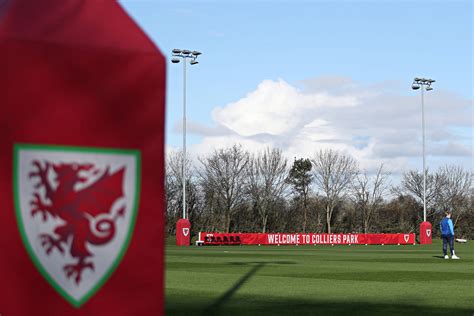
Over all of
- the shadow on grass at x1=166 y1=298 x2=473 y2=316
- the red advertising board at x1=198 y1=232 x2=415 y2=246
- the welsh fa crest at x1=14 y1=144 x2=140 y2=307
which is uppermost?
the welsh fa crest at x1=14 y1=144 x2=140 y2=307

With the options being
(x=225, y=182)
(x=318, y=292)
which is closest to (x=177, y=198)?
(x=225, y=182)

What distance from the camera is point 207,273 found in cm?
1992

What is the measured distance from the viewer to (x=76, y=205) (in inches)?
135

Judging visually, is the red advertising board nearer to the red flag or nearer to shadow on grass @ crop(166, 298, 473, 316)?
shadow on grass @ crop(166, 298, 473, 316)

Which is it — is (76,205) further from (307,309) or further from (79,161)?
(307,309)

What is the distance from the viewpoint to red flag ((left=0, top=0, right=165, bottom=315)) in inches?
129

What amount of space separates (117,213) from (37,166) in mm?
375

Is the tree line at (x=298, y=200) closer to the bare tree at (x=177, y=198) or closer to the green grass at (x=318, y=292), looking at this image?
the bare tree at (x=177, y=198)

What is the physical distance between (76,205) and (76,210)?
0.8 inches

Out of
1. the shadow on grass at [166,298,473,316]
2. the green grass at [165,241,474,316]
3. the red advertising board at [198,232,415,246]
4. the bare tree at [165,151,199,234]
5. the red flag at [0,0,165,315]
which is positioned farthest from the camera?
the bare tree at [165,151,199,234]

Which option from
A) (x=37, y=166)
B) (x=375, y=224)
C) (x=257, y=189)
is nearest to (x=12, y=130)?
(x=37, y=166)

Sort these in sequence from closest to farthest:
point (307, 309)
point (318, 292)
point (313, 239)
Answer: point (307, 309) → point (318, 292) → point (313, 239)

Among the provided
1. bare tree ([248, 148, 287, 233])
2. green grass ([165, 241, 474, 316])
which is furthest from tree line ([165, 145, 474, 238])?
green grass ([165, 241, 474, 316])

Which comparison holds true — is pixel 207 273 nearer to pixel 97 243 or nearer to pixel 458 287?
pixel 458 287
